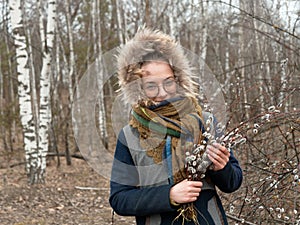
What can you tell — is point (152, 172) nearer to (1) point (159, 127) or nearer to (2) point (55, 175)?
(1) point (159, 127)

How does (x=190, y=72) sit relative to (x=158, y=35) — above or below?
below

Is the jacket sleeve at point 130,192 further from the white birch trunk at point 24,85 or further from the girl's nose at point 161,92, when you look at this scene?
the white birch trunk at point 24,85

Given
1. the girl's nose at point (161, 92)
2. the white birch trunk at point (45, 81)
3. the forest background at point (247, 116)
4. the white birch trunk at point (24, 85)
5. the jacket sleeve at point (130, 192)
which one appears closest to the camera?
the jacket sleeve at point (130, 192)

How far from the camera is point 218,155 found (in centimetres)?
166

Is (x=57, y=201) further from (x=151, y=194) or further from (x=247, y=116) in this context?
(x=151, y=194)

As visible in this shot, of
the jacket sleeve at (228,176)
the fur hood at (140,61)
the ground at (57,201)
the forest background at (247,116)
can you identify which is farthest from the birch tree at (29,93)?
the jacket sleeve at (228,176)

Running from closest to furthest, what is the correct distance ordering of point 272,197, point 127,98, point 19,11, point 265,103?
point 127,98, point 272,197, point 265,103, point 19,11

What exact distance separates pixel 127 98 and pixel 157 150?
0.92ft

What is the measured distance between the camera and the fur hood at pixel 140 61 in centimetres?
189

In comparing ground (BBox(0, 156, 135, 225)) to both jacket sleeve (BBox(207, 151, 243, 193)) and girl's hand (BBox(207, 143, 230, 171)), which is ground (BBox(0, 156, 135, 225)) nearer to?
jacket sleeve (BBox(207, 151, 243, 193))

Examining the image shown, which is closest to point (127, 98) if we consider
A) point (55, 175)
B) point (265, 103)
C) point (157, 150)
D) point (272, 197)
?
point (157, 150)

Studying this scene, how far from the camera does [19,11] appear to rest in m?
7.66

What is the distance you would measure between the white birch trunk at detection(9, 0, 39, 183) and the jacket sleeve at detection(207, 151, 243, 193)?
21.1 feet

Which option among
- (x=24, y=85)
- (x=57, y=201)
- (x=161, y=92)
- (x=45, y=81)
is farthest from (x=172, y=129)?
(x=45, y=81)
